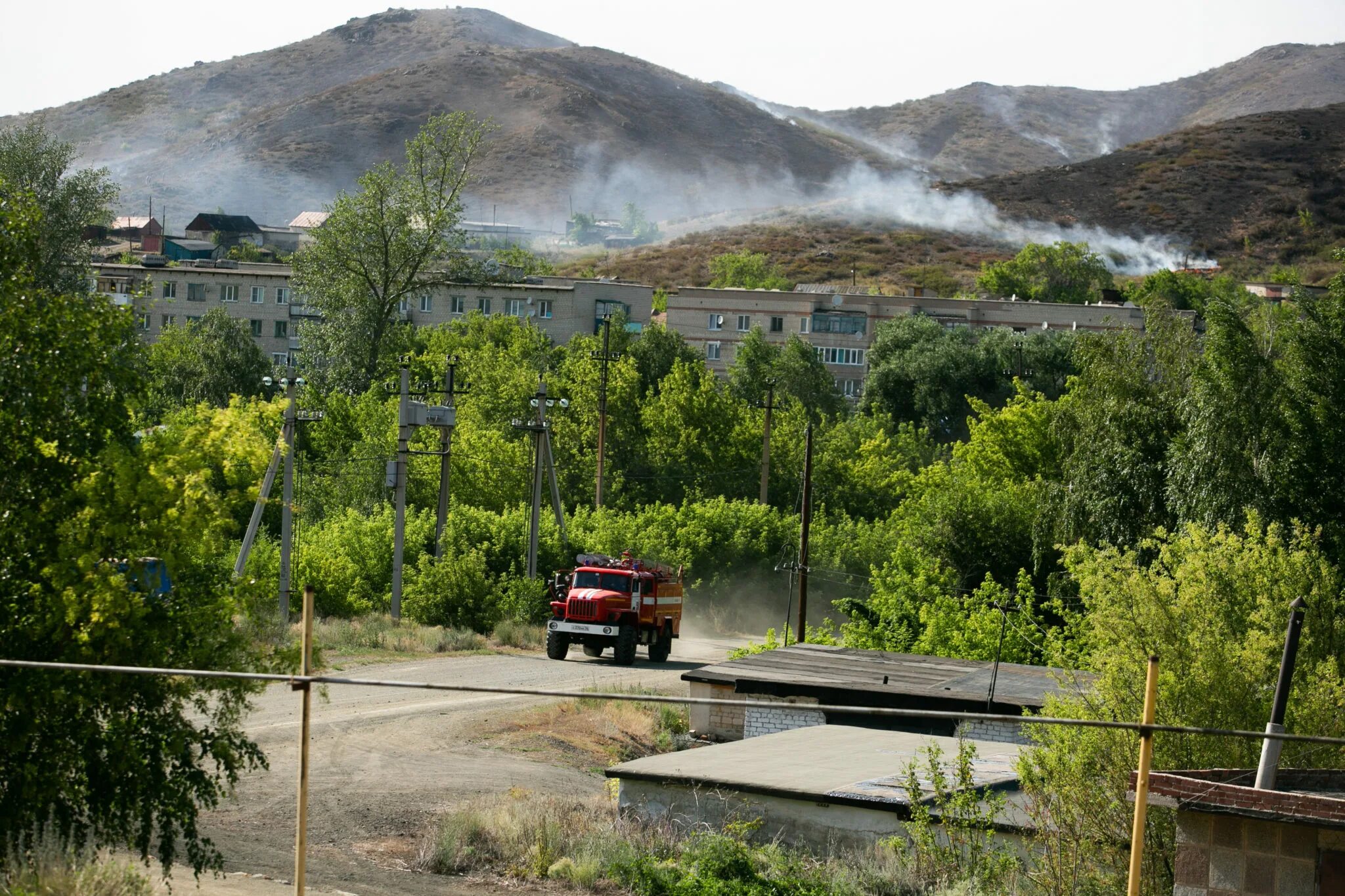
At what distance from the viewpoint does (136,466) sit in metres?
11.6

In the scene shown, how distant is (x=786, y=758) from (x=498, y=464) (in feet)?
119

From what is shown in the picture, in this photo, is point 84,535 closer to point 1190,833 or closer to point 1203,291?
point 1190,833

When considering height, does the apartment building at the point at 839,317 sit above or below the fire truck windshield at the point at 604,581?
above

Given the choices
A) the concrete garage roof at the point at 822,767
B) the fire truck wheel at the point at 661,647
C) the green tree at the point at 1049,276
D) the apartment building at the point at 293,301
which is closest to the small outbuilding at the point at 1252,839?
the concrete garage roof at the point at 822,767

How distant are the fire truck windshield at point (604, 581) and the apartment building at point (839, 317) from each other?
68.4 meters

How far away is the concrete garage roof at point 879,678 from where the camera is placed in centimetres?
2402

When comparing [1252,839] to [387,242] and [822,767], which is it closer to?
[822,767]

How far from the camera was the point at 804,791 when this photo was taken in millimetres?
16828

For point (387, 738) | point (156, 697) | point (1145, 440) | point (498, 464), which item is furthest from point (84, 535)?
point (498, 464)

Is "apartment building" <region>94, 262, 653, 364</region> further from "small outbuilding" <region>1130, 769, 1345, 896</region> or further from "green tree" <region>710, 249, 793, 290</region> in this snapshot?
"small outbuilding" <region>1130, 769, 1345, 896</region>

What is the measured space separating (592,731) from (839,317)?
82.2 metres

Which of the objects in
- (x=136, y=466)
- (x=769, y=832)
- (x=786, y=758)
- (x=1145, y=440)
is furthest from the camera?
(x=1145, y=440)

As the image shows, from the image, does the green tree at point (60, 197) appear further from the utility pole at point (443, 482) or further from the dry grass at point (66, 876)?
the dry grass at point (66, 876)

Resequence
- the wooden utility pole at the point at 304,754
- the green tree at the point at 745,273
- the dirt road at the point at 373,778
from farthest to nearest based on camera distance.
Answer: the green tree at the point at 745,273, the dirt road at the point at 373,778, the wooden utility pole at the point at 304,754
